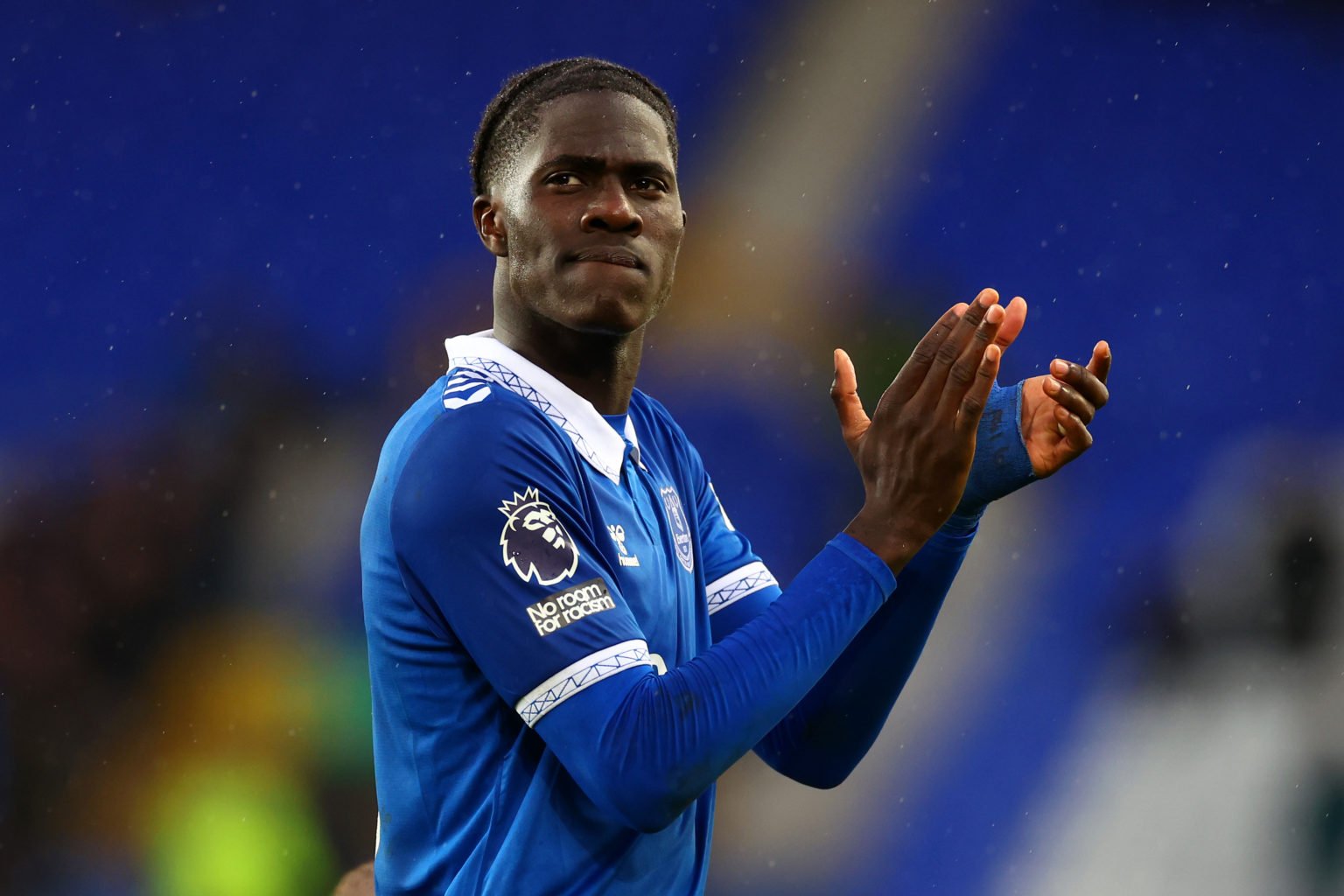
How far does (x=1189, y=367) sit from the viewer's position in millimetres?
3578

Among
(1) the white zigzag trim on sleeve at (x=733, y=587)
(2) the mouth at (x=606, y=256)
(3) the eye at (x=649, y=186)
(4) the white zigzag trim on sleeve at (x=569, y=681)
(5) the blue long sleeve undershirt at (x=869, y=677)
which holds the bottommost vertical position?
(5) the blue long sleeve undershirt at (x=869, y=677)

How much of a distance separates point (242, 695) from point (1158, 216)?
99.8 inches

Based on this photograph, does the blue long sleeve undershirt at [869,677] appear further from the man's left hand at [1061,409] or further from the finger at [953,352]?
the finger at [953,352]

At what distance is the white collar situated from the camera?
1497 millimetres

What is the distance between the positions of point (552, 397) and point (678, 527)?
0.70 ft

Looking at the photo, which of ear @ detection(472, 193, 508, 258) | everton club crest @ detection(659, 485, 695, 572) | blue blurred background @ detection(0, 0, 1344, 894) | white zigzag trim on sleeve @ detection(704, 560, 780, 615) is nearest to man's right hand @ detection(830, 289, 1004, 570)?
everton club crest @ detection(659, 485, 695, 572)

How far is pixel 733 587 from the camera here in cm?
175

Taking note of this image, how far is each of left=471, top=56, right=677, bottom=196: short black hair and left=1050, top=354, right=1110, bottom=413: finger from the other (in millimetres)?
516

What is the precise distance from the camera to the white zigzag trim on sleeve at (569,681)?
1.29 m

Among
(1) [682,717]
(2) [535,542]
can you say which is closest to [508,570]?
(2) [535,542]

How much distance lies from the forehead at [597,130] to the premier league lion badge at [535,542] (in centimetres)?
42

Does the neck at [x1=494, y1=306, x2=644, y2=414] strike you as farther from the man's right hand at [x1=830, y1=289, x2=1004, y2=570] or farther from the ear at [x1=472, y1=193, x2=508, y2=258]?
the man's right hand at [x1=830, y1=289, x2=1004, y2=570]

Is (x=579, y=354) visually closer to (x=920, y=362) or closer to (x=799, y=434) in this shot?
(x=920, y=362)

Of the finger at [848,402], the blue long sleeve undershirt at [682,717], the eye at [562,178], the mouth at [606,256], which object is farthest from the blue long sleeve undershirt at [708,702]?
the eye at [562,178]
